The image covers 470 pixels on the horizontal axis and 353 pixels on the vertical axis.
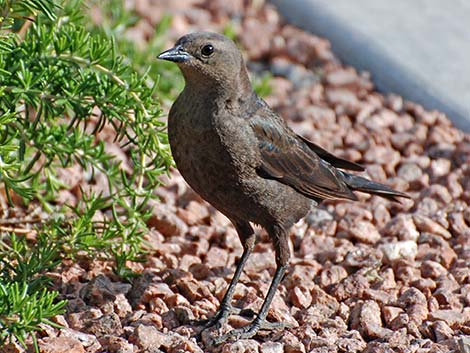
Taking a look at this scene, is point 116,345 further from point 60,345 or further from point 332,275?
point 332,275

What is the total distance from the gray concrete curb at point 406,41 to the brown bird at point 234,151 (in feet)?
6.08

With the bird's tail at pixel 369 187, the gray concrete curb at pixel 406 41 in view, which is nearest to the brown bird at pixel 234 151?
the bird's tail at pixel 369 187

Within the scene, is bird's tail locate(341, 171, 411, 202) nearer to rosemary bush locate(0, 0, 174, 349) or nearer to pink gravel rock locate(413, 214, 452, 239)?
pink gravel rock locate(413, 214, 452, 239)

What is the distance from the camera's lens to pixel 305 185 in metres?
5.04

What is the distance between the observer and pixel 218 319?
4.51 meters

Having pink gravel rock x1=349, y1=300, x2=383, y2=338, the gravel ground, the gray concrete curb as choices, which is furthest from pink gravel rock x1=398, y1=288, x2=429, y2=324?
the gray concrete curb

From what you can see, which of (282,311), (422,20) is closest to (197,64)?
(282,311)

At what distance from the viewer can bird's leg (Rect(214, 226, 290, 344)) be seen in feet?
14.5

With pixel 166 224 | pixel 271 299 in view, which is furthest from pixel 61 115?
pixel 271 299

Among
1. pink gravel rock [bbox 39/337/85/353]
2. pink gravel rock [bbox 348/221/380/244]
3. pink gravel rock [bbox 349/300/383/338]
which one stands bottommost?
pink gravel rock [bbox 39/337/85/353]

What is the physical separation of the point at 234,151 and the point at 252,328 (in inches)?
32.3

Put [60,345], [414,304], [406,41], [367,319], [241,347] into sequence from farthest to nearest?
[406,41] < [414,304] < [367,319] < [241,347] < [60,345]

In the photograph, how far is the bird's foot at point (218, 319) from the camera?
14.6 feet

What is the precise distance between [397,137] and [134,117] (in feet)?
7.48
